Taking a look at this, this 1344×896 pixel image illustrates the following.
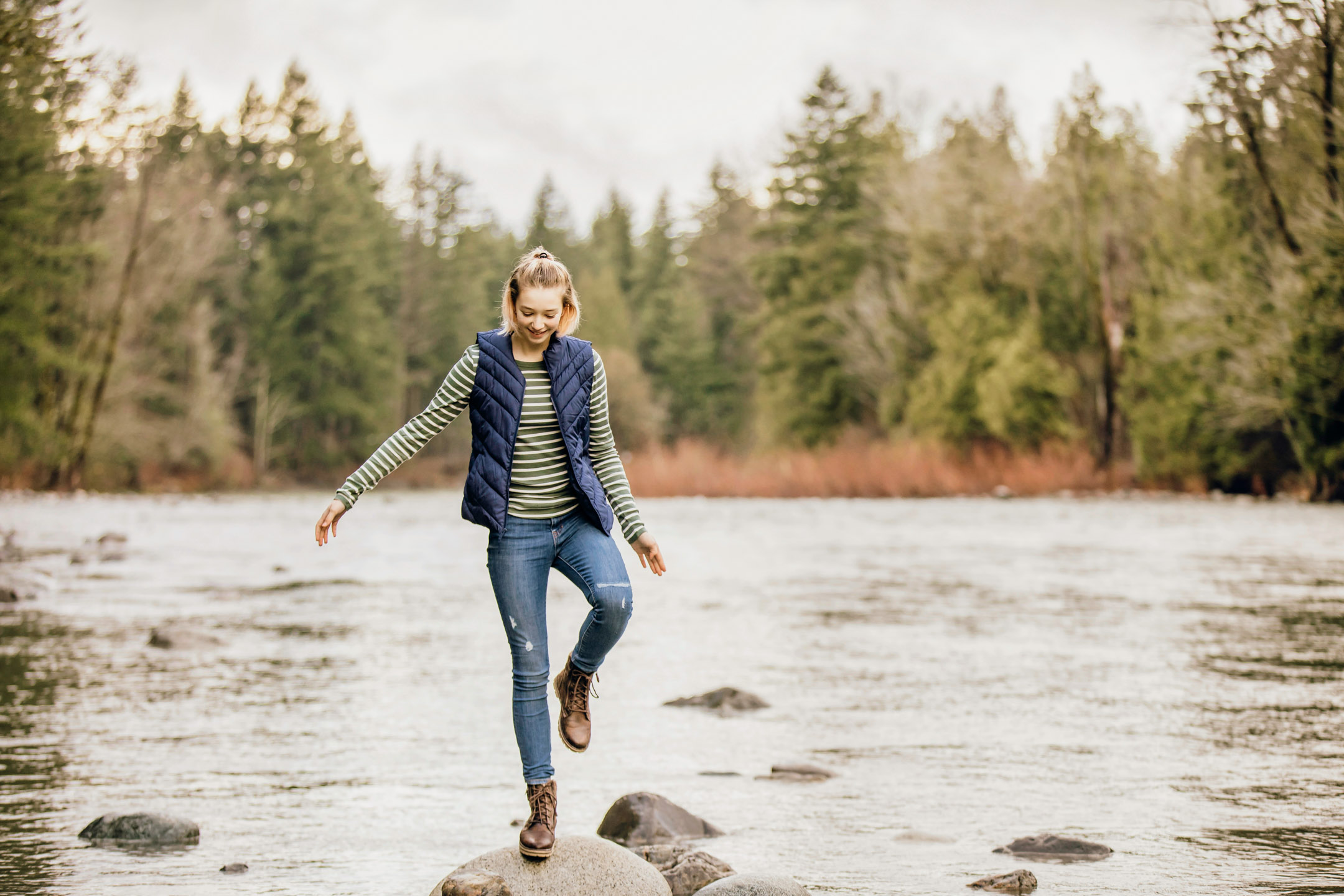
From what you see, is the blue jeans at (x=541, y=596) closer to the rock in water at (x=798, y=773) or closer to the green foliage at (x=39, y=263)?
the rock in water at (x=798, y=773)

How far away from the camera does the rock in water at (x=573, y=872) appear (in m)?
4.85

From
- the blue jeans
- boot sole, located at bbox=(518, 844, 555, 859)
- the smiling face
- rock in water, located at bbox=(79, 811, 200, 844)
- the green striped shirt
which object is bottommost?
rock in water, located at bbox=(79, 811, 200, 844)

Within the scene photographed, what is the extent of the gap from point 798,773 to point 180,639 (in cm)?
695

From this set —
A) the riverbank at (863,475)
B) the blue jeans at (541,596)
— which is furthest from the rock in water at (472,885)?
the riverbank at (863,475)

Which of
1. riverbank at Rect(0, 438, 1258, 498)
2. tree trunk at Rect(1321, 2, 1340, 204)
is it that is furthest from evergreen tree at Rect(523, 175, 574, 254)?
tree trunk at Rect(1321, 2, 1340, 204)

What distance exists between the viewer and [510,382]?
4.59m

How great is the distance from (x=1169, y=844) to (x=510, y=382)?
138 inches

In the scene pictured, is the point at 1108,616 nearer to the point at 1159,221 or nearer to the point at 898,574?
the point at 898,574

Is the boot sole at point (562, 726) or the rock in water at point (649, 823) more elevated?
the boot sole at point (562, 726)

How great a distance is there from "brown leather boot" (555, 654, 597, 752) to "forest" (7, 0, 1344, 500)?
11.9 metres

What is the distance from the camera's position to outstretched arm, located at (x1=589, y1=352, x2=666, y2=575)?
4.70 meters

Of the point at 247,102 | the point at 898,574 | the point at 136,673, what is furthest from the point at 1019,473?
the point at 247,102

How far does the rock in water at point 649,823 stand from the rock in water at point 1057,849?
4.34 ft

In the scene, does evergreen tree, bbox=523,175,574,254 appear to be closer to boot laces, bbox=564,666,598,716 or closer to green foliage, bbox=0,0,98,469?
green foliage, bbox=0,0,98,469
